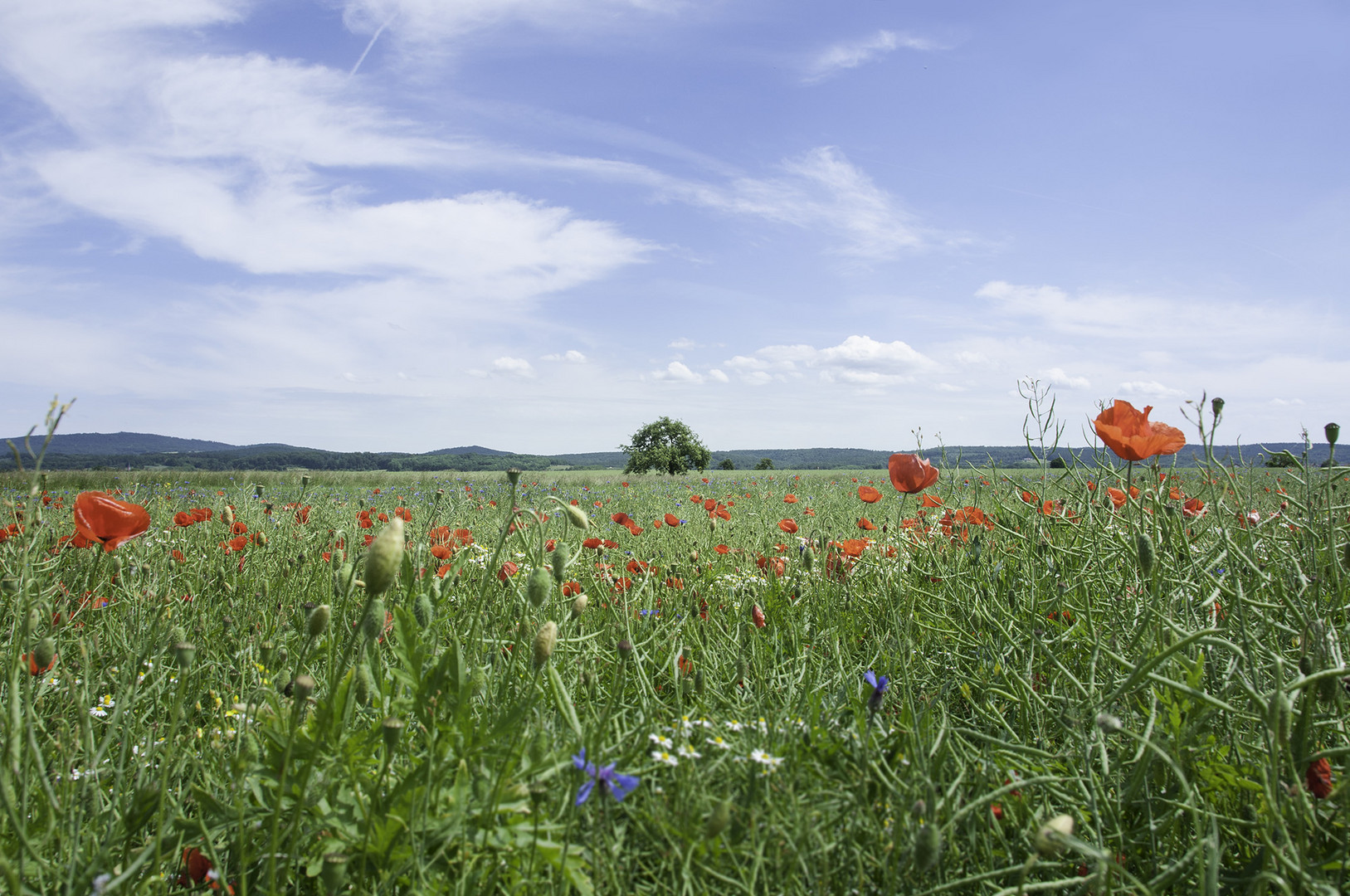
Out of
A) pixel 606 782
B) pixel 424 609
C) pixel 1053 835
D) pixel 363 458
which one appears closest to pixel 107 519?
pixel 424 609

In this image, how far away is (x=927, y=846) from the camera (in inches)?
33.3

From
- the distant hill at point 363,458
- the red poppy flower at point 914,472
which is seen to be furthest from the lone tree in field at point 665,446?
the red poppy flower at point 914,472

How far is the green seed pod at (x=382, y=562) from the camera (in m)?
0.91

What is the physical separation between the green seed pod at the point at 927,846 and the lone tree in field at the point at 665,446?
43.8 meters

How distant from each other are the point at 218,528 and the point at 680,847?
150 inches

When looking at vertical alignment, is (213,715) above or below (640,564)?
below

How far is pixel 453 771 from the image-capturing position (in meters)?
1.13

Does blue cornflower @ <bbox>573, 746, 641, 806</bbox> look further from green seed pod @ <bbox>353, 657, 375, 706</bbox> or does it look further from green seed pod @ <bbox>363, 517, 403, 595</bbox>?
green seed pod @ <bbox>353, 657, 375, 706</bbox>

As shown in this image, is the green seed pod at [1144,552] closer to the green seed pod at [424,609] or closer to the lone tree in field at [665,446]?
the green seed pod at [424,609]

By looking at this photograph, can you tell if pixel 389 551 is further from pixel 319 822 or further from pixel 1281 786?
pixel 1281 786

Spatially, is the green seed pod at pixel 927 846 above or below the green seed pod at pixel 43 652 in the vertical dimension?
below

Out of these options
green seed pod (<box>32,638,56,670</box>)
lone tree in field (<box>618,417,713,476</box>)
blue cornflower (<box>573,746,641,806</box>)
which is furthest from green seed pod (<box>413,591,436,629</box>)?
lone tree in field (<box>618,417,713,476</box>)

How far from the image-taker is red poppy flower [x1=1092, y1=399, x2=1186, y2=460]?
5.36 feet

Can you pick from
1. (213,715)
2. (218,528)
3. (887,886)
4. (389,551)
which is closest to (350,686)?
(389,551)
